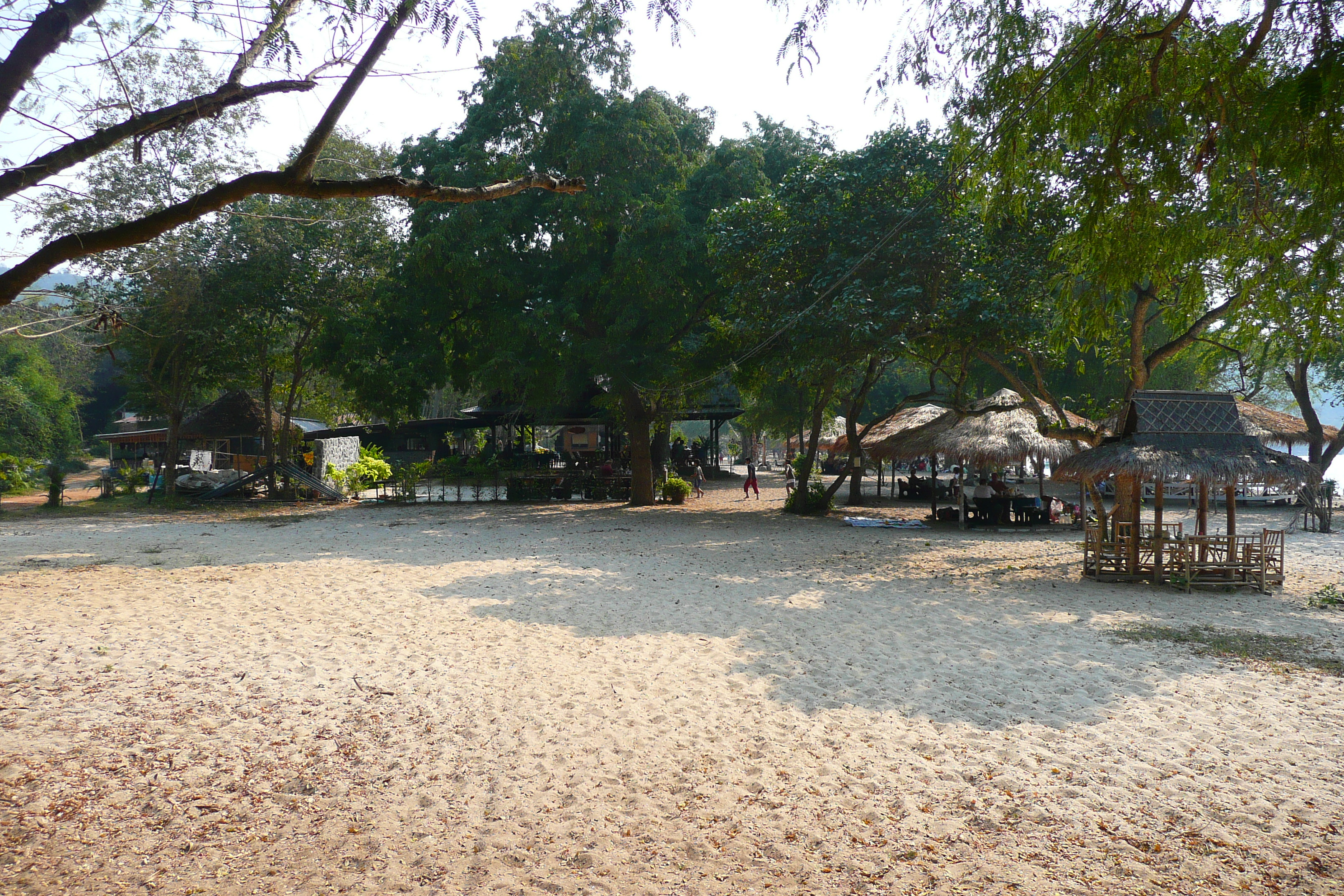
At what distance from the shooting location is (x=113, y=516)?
1842cm

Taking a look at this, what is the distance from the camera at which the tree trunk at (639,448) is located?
19.8 meters

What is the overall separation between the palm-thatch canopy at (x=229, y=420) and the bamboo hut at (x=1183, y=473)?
24368 millimetres

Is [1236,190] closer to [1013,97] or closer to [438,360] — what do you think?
[1013,97]

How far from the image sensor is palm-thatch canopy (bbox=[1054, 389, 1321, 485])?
9898mm

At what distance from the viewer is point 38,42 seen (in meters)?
3.50

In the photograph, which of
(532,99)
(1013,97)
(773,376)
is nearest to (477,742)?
(1013,97)

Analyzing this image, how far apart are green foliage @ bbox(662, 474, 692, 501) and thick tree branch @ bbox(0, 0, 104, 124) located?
61.2 ft

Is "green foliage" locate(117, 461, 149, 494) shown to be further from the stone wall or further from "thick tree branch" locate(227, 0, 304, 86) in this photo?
"thick tree branch" locate(227, 0, 304, 86)

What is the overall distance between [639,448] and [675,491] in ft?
6.15

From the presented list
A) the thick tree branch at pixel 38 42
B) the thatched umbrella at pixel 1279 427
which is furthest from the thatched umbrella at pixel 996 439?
the thick tree branch at pixel 38 42

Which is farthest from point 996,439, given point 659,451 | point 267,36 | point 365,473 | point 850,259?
point 365,473

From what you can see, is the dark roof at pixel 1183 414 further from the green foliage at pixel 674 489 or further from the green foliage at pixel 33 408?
the green foliage at pixel 33 408

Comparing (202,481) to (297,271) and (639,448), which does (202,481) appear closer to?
(297,271)

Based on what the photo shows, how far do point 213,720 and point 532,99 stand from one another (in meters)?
17.0
